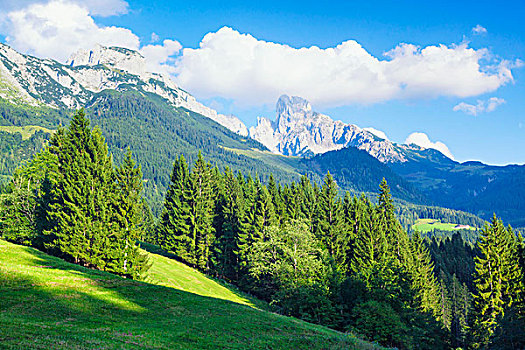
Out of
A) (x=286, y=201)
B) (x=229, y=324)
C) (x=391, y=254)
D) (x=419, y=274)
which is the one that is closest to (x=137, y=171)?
(x=286, y=201)

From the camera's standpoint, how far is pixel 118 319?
2620 cm

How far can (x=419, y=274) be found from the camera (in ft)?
251

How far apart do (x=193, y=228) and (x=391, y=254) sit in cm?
4386

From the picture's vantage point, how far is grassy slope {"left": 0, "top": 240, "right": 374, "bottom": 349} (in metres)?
19.3

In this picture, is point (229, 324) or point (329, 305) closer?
point (229, 324)

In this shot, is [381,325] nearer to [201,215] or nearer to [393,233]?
[393,233]

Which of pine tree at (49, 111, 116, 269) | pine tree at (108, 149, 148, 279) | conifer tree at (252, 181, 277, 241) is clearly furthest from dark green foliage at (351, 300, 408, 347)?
pine tree at (49, 111, 116, 269)

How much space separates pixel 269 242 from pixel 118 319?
125ft

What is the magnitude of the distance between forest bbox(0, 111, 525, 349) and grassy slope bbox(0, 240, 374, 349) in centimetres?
1140

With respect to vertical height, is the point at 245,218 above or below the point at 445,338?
above

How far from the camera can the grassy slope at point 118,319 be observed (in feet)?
63.5

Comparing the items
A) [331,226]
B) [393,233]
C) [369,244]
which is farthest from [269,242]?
[393,233]

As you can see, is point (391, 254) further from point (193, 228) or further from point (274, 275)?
point (193, 228)

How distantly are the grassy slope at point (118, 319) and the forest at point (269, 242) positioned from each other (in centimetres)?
1140
